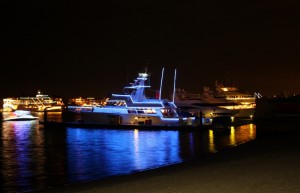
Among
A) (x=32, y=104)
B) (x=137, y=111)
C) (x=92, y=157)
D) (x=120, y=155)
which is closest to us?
(x=92, y=157)

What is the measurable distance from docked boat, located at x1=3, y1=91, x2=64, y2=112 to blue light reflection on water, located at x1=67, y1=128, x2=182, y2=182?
13370 cm

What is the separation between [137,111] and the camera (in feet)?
178

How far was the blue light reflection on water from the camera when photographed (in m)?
21.3

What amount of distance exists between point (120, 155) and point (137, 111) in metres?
25.7

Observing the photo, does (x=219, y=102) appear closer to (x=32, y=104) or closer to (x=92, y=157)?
(x=92, y=157)

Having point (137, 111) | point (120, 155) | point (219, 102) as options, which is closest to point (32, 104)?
point (219, 102)

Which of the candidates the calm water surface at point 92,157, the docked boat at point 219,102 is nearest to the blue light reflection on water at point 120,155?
the calm water surface at point 92,157

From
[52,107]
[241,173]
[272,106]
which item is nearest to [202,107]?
[272,106]

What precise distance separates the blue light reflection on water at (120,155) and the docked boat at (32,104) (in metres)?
134

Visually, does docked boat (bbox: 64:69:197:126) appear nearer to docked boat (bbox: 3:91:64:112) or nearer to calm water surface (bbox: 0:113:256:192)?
calm water surface (bbox: 0:113:256:192)

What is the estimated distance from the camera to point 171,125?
50781 millimetres

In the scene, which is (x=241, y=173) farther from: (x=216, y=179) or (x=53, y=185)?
(x=53, y=185)

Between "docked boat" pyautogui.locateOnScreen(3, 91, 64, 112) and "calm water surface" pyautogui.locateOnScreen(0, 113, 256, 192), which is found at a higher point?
"docked boat" pyautogui.locateOnScreen(3, 91, 64, 112)

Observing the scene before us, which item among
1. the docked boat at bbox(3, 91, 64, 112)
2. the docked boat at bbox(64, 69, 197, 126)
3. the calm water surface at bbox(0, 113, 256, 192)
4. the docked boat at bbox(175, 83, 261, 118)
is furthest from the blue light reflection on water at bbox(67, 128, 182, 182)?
the docked boat at bbox(3, 91, 64, 112)
